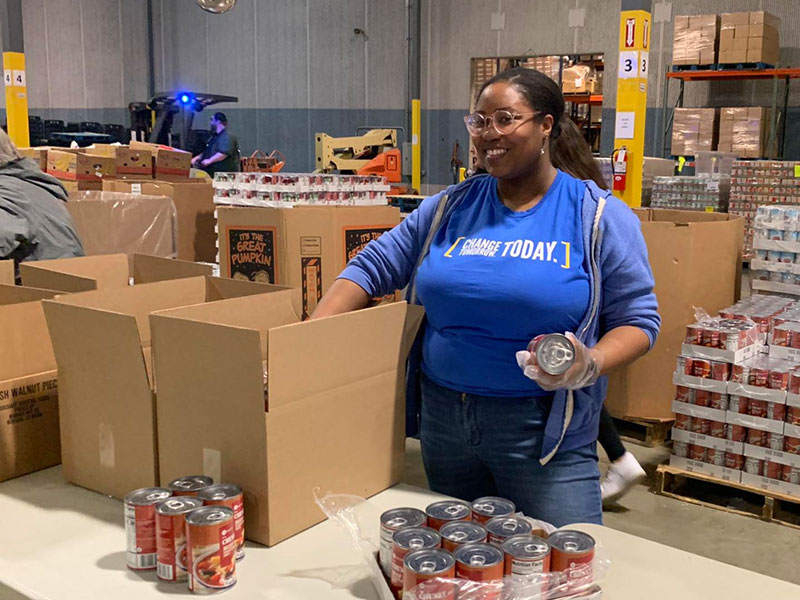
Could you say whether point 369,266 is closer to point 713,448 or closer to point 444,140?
point 713,448

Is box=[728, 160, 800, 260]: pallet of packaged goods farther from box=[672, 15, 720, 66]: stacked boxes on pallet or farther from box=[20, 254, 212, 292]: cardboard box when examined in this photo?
box=[20, 254, 212, 292]: cardboard box

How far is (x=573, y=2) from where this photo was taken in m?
12.0

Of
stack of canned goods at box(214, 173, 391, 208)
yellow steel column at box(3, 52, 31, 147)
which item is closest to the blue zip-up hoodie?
stack of canned goods at box(214, 173, 391, 208)

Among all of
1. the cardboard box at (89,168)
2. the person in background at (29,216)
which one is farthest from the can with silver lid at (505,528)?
the cardboard box at (89,168)

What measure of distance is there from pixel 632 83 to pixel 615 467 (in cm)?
356

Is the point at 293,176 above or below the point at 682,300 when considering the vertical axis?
above

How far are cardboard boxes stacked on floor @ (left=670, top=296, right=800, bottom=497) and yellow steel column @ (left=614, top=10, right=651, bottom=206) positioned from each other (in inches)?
102

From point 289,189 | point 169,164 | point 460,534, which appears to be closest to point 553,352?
point 460,534

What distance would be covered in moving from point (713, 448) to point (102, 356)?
120 inches

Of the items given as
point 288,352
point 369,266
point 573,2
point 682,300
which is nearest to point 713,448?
point 682,300

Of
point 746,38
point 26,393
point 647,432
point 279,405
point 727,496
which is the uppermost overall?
point 746,38

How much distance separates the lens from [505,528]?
51.8 inches

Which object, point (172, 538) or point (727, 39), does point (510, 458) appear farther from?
point (727, 39)

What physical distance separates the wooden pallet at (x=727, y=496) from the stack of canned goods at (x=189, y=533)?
291cm
